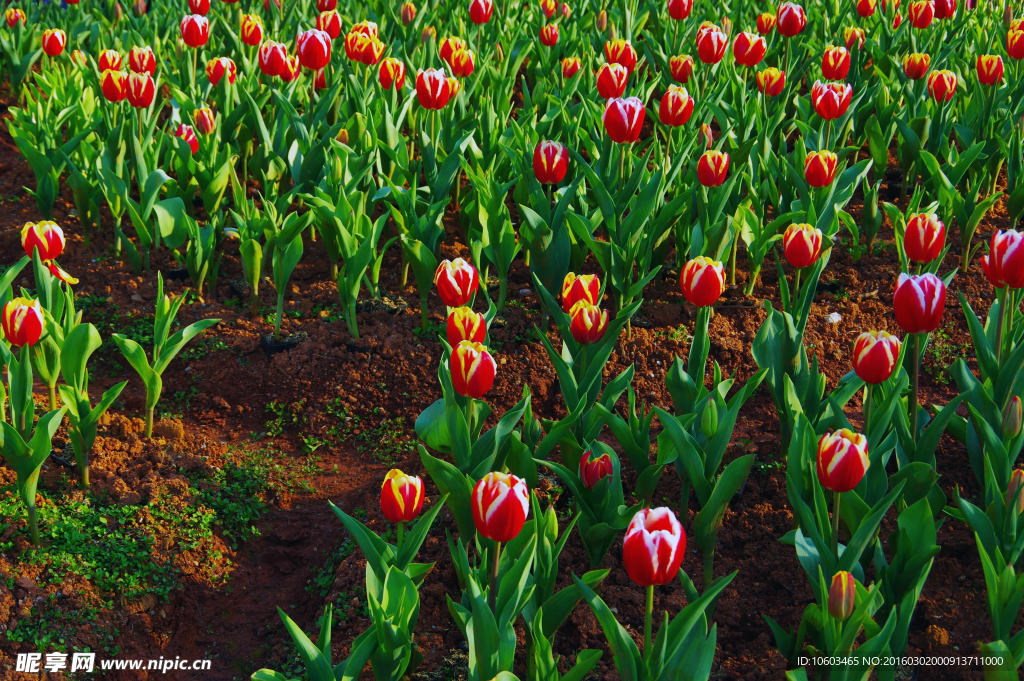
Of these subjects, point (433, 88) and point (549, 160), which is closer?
point (549, 160)

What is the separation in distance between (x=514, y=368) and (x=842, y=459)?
1.59 m

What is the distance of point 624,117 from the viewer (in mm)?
3057

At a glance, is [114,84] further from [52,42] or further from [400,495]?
[400,495]

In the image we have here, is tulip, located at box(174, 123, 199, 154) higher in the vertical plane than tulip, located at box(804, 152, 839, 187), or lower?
lower

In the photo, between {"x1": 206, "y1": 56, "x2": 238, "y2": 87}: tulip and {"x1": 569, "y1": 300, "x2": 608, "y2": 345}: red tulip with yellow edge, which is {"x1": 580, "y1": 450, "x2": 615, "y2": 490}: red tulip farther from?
{"x1": 206, "y1": 56, "x2": 238, "y2": 87}: tulip

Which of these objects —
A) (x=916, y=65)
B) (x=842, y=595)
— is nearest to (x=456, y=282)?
(x=842, y=595)

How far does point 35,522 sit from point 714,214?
242cm

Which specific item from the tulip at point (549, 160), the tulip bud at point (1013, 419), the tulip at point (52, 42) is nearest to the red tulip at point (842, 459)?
the tulip bud at point (1013, 419)

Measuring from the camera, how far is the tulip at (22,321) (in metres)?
2.33

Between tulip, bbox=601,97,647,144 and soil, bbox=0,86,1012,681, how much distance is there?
73 centimetres

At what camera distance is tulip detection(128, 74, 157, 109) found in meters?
3.52

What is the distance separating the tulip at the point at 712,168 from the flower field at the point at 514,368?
11mm

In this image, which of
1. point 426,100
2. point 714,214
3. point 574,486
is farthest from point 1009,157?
point 574,486

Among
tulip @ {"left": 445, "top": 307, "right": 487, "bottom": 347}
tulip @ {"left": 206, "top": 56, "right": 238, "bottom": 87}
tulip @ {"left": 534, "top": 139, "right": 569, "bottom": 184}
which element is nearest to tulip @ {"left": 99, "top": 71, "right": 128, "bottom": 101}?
tulip @ {"left": 206, "top": 56, "right": 238, "bottom": 87}
